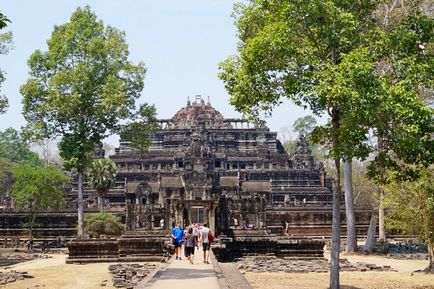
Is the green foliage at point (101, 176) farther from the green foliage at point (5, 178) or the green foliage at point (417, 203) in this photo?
the green foliage at point (417, 203)

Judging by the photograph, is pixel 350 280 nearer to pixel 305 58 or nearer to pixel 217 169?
pixel 305 58

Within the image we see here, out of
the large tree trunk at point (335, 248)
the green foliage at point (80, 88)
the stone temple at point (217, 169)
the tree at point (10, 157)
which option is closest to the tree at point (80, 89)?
the green foliage at point (80, 88)

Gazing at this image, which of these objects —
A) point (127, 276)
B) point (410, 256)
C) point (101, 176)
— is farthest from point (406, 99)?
point (101, 176)

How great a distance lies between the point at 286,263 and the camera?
2712cm

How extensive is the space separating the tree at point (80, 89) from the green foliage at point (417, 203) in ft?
57.1

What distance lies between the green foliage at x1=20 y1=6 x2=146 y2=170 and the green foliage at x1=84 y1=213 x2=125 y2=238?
7.33 m

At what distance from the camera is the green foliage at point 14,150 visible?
92.4m

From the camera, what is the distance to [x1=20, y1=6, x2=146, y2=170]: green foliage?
120 ft

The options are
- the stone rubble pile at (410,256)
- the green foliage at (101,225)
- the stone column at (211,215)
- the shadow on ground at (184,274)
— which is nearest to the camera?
the shadow on ground at (184,274)

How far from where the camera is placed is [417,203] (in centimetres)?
2644

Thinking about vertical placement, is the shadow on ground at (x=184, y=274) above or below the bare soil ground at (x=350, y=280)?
above

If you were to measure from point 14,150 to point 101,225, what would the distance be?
61.5 m

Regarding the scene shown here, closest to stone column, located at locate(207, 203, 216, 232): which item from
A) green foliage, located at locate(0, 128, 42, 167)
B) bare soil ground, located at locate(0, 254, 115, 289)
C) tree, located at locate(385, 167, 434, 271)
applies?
bare soil ground, located at locate(0, 254, 115, 289)

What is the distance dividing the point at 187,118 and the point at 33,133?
4779cm
